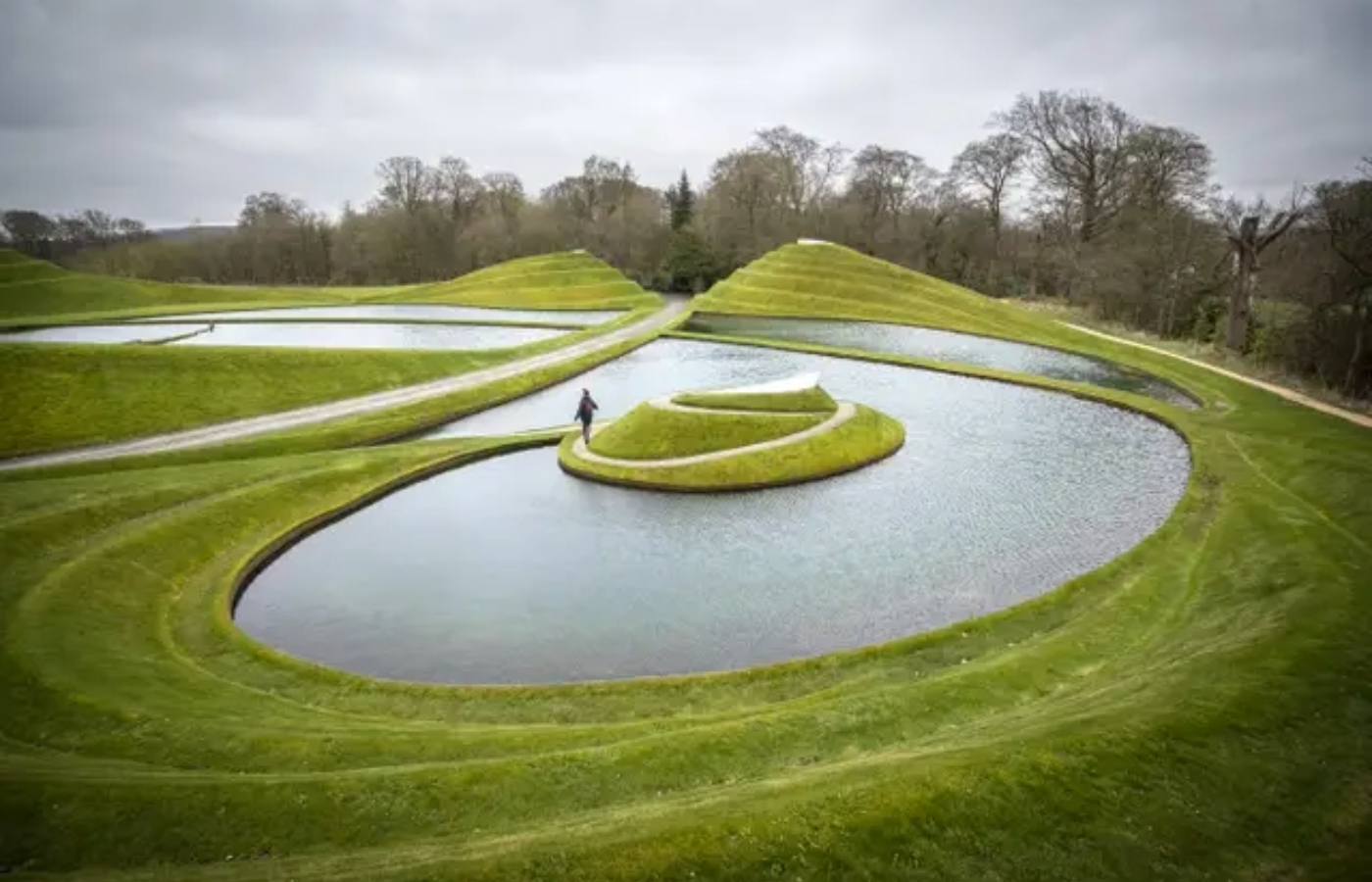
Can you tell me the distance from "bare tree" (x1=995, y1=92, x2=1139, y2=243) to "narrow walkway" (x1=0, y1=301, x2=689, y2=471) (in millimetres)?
59359

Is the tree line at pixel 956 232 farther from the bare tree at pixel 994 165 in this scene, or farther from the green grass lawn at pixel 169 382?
the green grass lawn at pixel 169 382

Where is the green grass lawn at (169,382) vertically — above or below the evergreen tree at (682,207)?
below

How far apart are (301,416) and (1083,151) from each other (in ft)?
273

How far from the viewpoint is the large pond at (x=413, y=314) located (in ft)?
245

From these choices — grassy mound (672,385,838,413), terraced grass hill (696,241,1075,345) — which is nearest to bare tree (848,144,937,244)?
terraced grass hill (696,241,1075,345)

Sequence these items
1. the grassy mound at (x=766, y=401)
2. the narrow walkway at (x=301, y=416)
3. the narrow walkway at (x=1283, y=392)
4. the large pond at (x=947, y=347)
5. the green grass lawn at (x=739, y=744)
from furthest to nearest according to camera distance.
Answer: the large pond at (x=947, y=347), the grassy mound at (x=766, y=401), the narrow walkway at (x=1283, y=392), the narrow walkway at (x=301, y=416), the green grass lawn at (x=739, y=744)

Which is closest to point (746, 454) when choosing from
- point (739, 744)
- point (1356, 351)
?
point (739, 744)

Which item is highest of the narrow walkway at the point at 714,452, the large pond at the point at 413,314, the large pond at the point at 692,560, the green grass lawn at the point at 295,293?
the green grass lawn at the point at 295,293

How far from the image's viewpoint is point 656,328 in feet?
223

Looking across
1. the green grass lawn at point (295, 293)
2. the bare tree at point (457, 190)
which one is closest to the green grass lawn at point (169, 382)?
the green grass lawn at point (295, 293)

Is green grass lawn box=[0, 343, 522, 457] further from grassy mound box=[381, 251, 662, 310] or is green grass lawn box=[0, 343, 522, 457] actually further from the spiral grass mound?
grassy mound box=[381, 251, 662, 310]

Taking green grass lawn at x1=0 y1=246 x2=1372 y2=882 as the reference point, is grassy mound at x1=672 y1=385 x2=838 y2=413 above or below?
above

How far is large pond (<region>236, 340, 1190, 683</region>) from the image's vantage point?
60.2 ft

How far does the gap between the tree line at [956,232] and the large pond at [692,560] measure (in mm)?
26867
